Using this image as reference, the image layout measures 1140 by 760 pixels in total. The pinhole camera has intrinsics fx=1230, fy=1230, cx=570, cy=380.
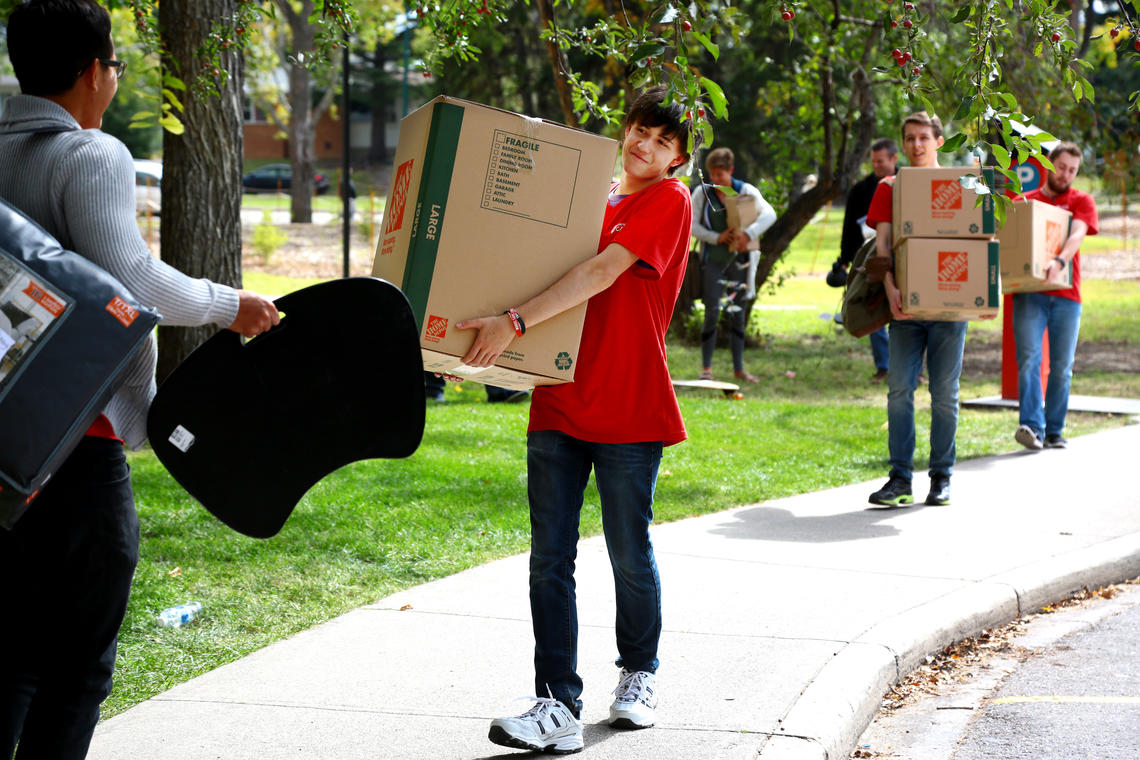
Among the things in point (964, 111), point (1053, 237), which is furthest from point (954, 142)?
point (1053, 237)

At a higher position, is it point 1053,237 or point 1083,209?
point 1083,209

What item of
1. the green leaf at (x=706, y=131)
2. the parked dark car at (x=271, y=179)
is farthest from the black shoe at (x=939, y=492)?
the parked dark car at (x=271, y=179)

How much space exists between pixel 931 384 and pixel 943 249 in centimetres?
77

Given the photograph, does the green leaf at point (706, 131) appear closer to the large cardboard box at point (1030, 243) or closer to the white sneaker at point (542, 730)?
the white sneaker at point (542, 730)

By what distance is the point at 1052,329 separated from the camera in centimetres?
902

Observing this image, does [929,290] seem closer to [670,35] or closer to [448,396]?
[670,35]

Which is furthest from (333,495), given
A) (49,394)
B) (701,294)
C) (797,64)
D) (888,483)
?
(797,64)

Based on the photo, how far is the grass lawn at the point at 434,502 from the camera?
475 centimetres

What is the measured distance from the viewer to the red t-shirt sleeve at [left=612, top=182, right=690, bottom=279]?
3.34 metres

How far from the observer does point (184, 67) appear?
27.2 feet

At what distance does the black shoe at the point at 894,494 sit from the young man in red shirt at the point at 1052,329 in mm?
2272

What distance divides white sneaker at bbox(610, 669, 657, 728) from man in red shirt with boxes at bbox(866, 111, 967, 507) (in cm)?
364

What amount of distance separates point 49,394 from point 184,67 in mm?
6643

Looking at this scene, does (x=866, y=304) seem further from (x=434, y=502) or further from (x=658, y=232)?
(x=658, y=232)
